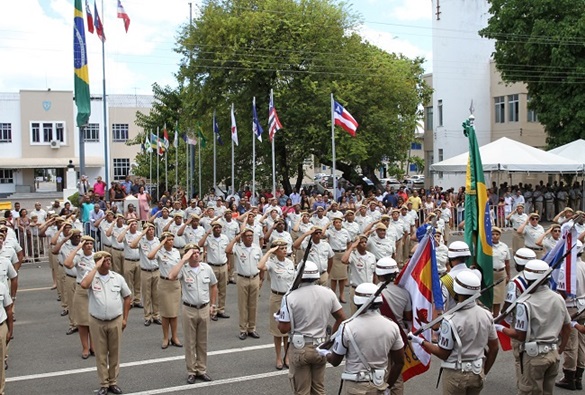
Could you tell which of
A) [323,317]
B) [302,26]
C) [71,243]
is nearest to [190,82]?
[302,26]

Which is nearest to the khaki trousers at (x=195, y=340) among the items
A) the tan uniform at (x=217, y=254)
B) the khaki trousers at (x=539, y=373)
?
the tan uniform at (x=217, y=254)

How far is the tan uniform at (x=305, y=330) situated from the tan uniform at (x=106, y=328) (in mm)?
2823

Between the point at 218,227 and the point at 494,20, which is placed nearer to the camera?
the point at 218,227

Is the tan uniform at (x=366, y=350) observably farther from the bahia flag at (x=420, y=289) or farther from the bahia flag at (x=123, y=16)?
the bahia flag at (x=123, y=16)

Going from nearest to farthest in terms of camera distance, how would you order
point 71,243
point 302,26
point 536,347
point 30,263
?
point 536,347 → point 71,243 → point 30,263 → point 302,26

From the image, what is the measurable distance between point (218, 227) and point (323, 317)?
5.52 meters

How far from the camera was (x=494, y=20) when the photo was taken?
33.3 metres

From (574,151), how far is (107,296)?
24.6m

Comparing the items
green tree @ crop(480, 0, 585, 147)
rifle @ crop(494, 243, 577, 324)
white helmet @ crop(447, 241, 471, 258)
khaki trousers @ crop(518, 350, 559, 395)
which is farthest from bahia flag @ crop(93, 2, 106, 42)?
khaki trousers @ crop(518, 350, 559, 395)

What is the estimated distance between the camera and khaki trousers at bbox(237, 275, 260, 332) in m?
11.4

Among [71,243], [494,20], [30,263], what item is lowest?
[30,263]

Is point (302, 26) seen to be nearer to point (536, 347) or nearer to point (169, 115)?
point (169, 115)

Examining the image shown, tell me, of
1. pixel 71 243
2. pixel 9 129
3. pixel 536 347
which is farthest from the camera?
pixel 9 129

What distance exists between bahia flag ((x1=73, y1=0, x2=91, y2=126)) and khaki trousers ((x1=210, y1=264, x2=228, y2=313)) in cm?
1323
